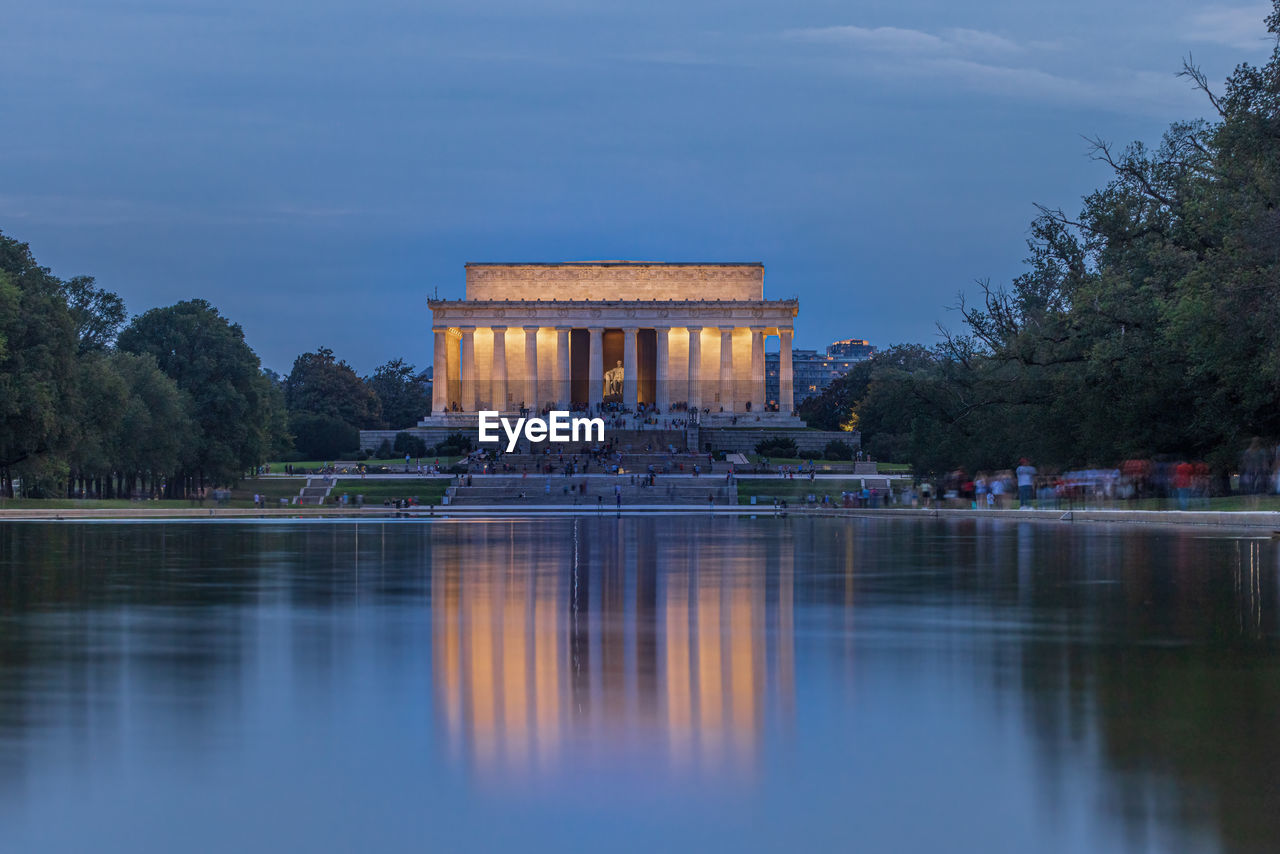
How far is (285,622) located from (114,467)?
212 feet

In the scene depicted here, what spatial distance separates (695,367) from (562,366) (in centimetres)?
1092

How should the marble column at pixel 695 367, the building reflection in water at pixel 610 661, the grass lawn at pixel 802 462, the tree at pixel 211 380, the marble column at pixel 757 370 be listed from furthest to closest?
the marble column at pixel 757 370, the marble column at pixel 695 367, the grass lawn at pixel 802 462, the tree at pixel 211 380, the building reflection in water at pixel 610 661

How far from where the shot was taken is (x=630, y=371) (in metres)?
119

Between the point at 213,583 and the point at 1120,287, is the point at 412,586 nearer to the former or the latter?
the point at 213,583

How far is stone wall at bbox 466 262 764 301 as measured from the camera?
119 meters

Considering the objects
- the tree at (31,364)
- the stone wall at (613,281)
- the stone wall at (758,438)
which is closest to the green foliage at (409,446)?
the stone wall at (613,281)

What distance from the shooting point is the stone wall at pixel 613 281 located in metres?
119

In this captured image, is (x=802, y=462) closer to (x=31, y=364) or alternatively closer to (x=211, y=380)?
(x=211, y=380)

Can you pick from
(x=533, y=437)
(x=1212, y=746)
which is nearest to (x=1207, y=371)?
(x=1212, y=746)

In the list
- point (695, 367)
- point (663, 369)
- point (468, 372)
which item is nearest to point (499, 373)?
point (468, 372)

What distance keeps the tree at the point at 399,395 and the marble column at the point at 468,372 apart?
28.9 metres

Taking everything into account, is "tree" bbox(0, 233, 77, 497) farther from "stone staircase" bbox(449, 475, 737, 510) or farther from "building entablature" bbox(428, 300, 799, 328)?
"building entablature" bbox(428, 300, 799, 328)

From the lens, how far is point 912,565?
19.8m

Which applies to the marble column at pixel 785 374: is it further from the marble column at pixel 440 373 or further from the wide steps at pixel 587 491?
the wide steps at pixel 587 491
